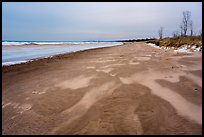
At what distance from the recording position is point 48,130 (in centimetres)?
436

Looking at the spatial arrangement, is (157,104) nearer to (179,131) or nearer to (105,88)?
(179,131)

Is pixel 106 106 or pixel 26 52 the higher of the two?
pixel 106 106

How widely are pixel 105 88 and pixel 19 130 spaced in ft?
11.0

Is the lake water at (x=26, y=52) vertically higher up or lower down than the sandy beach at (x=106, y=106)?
lower down

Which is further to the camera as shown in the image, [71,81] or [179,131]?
[71,81]

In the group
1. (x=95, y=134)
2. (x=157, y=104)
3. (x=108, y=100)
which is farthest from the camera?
(x=108, y=100)

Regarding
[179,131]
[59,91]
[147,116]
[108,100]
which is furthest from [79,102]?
[179,131]

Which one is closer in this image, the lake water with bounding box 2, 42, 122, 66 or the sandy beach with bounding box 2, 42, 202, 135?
the sandy beach with bounding box 2, 42, 202, 135

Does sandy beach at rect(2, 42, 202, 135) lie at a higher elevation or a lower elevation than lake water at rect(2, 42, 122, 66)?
higher

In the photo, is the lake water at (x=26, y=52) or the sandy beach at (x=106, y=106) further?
the lake water at (x=26, y=52)

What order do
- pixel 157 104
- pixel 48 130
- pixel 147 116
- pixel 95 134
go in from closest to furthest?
1. pixel 95 134
2. pixel 48 130
3. pixel 147 116
4. pixel 157 104

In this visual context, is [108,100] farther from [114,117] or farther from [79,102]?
[114,117]

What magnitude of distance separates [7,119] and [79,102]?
1.69 metres

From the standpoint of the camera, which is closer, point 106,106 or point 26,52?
point 106,106
